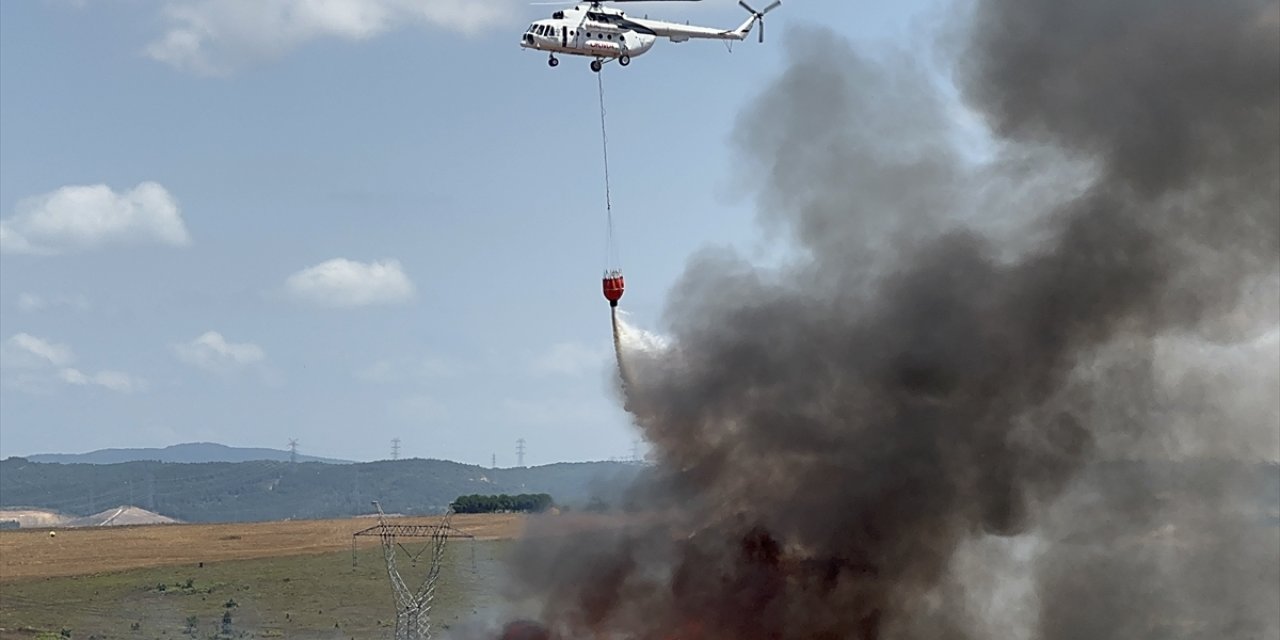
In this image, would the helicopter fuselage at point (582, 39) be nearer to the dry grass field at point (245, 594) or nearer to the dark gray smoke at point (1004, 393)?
the dark gray smoke at point (1004, 393)

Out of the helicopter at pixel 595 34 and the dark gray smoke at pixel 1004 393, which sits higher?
the helicopter at pixel 595 34

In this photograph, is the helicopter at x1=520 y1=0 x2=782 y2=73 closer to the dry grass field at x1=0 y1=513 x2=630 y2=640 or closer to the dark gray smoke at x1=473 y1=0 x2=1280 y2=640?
the dark gray smoke at x1=473 y1=0 x2=1280 y2=640

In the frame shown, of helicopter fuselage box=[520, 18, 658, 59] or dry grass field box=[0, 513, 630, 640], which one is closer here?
helicopter fuselage box=[520, 18, 658, 59]

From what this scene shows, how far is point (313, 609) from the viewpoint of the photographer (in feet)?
475

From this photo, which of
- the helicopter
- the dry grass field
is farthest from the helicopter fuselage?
the dry grass field

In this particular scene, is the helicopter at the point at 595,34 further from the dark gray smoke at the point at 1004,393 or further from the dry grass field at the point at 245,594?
the dry grass field at the point at 245,594

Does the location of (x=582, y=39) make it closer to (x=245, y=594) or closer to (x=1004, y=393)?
(x=1004, y=393)

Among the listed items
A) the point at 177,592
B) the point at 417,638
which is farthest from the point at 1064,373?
the point at 177,592

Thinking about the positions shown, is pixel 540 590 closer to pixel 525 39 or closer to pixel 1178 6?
pixel 525 39

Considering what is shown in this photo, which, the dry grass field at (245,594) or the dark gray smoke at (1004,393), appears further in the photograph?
the dry grass field at (245,594)

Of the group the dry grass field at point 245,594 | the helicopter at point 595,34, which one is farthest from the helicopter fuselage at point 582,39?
the dry grass field at point 245,594

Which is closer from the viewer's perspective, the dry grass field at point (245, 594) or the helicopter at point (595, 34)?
the helicopter at point (595, 34)

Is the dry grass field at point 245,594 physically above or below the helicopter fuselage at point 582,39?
below

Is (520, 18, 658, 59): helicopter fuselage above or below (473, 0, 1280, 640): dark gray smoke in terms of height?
above
